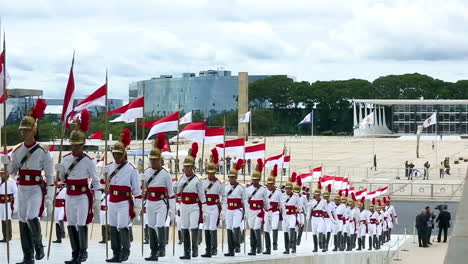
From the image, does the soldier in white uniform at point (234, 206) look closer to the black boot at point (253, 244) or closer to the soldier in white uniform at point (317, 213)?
the black boot at point (253, 244)

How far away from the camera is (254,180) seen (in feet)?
67.8

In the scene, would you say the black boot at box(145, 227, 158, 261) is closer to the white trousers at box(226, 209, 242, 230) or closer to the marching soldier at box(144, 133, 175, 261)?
the marching soldier at box(144, 133, 175, 261)

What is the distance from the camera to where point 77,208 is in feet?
45.3

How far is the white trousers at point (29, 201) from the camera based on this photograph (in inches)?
519

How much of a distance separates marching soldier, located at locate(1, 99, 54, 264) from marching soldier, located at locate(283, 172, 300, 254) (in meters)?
9.81

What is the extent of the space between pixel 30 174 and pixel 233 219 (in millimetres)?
6781

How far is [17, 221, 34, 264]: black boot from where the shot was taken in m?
13.3

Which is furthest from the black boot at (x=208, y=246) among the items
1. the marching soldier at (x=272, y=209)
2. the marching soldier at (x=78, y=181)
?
the marching soldier at (x=78, y=181)

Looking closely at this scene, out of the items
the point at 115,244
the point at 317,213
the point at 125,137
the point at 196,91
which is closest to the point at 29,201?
the point at 125,137

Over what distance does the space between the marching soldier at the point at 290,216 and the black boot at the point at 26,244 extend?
9.75 metres

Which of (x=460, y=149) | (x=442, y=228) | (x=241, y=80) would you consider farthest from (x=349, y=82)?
(x=442, y=228)

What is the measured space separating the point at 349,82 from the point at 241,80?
45.2 meters

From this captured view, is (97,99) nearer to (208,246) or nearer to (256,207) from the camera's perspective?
(208,246)

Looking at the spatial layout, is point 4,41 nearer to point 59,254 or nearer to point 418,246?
point 59,254
